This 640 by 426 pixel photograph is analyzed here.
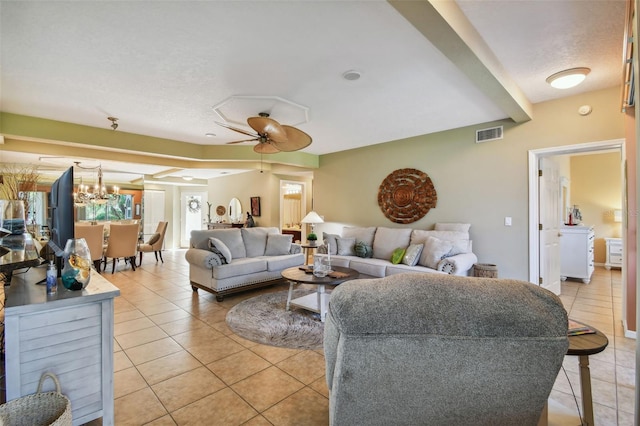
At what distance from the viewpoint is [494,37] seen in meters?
2.30

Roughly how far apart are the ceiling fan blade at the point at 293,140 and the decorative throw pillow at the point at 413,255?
2.16 m

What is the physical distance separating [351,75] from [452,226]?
9.51ft

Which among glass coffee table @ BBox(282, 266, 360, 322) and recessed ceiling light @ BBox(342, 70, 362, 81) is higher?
recessed ceiling light @ BBox(342, 70, 362, 81)

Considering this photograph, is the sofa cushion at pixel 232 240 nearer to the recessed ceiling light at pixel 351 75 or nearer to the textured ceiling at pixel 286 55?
the textured ceiling at pixel 286 55

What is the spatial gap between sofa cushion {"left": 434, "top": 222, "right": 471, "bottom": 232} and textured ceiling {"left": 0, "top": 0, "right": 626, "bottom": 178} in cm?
161

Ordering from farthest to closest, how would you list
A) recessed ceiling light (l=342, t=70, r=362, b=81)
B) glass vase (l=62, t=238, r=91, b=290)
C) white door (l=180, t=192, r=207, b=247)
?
white door (l=180, t=192, r=207, b=247), recessed ceiling light (l=342, t=70, r=362, b=81), glass vase (l=62, t=238, r=91, b=290)

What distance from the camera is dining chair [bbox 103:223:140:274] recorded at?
567cm

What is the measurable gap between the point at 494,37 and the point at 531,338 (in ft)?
8.05

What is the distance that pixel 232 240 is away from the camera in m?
4.75

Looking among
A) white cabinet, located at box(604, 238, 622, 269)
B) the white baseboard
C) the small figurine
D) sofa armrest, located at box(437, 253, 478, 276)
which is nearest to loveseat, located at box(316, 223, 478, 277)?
sofa armrest, located at box(437, 253, 478, 276)

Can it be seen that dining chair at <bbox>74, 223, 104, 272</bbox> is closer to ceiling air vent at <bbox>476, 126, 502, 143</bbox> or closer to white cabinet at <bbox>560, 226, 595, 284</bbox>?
ceiling air vent at <bbox>476, 126, 502, 143</bbox>

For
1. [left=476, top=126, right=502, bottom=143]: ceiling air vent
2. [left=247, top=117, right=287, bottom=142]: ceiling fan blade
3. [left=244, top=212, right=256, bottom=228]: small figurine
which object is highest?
[left=476, top=126, right=502, bottom=143]: ceiling air vent

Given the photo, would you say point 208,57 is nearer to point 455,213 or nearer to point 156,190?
point 455,213

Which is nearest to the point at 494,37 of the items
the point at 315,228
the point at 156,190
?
the point at 315,228
